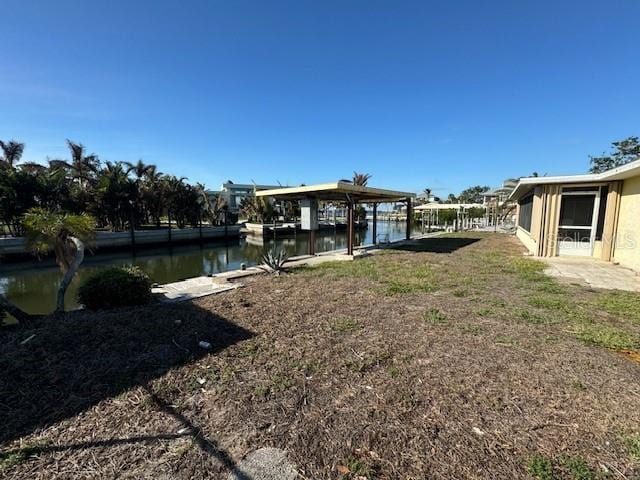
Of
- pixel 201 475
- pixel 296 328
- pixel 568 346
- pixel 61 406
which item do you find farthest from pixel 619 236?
pixel 61 406

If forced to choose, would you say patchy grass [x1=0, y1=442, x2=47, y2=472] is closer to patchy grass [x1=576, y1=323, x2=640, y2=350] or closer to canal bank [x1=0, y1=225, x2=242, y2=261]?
patchy grass [x1=576, y1=323, x2=640, y2=350]

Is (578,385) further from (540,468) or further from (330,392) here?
(330,392)

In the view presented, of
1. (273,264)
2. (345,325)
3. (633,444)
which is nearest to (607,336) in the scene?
(633,444)

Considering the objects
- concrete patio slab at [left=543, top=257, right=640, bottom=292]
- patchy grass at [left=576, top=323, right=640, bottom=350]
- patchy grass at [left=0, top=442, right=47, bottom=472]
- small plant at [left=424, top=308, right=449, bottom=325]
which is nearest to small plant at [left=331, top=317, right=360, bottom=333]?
small plant at [left=424, top=308, right=449, bottom=325]

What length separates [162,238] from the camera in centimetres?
2397

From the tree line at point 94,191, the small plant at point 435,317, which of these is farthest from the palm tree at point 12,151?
the small plant at point 435,317

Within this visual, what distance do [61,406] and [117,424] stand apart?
2.04ft

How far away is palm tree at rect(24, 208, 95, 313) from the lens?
4906 mm

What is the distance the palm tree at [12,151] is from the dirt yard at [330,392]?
23078 mm

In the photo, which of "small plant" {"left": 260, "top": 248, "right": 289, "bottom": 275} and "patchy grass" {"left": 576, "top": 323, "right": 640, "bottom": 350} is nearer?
"patchy grass" {"left": 576, "top": 323, "right": 640, "bottom": 350}

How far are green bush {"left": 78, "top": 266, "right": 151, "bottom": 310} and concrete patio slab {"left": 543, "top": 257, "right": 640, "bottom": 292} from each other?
9.38m

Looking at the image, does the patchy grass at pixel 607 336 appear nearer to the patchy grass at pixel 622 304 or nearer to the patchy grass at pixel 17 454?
the patchy grass at pixel 622 304

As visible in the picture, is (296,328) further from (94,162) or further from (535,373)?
(94,162)

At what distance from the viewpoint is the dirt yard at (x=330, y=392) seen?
6.61 feet
